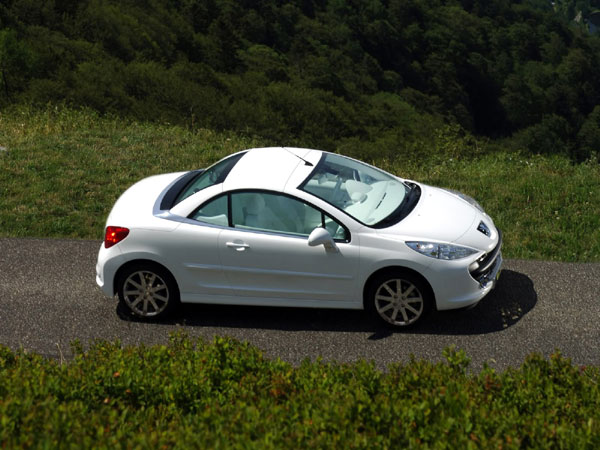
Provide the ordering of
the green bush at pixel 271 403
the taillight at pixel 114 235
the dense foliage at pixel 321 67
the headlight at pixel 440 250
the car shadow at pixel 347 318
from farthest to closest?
the dense foliage at pixel 321 67, the taillight at pixel 114 235, the car shadow at pixel 347 318, the headlight at pixel 440 250, the green bush at pixel 271 403

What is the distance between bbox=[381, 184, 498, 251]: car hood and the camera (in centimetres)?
782

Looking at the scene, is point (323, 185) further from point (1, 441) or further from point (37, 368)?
point (1, 441)

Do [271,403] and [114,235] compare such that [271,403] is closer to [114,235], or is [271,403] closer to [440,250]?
[440,250]

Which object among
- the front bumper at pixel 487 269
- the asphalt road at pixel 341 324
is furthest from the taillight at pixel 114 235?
the front bumper at pixel 487 269

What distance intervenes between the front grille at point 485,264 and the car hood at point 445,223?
0.08 meters

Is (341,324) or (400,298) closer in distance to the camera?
(400,298)

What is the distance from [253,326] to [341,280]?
3.36 ft

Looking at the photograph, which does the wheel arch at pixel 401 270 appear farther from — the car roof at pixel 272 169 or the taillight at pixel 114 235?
the taillight at pixel 114 235

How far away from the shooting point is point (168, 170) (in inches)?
533

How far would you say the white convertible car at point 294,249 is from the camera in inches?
304

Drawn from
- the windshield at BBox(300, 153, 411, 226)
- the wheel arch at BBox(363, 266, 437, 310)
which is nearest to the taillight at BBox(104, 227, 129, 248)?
the windshield at BBox(300, 153, 411, 226)

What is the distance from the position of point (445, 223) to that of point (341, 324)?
1.42 metres

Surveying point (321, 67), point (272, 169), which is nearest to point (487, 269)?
point (272, 169)

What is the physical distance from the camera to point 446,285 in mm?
7660
